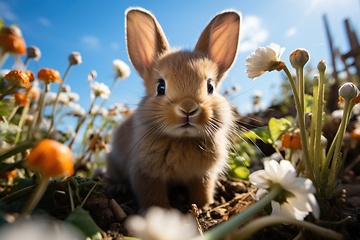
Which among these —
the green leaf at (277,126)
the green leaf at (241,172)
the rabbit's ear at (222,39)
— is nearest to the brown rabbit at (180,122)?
the rabbit's ear at (222,39)

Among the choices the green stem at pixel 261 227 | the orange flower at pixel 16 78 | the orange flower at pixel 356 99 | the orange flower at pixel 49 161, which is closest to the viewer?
the orange flower at pixel 49 161

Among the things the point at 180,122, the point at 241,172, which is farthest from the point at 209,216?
the point at 180,122

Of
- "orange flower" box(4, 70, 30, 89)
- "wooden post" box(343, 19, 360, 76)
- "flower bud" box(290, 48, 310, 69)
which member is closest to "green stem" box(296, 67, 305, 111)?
"flower bud" box(290, 48, 310, 69)

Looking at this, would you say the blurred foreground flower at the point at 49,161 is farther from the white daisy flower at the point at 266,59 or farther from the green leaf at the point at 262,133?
the green leaf at the point at 262,133

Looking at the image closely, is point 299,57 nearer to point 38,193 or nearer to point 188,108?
point 188,108

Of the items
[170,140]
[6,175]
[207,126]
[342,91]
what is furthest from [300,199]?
[6,175]
